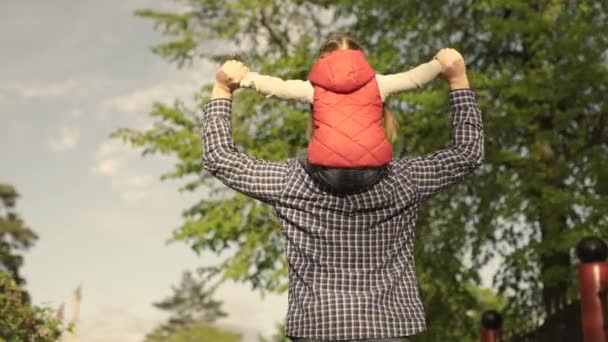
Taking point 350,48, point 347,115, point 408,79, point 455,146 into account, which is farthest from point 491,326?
point 347,115

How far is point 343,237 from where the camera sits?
2.55 meters

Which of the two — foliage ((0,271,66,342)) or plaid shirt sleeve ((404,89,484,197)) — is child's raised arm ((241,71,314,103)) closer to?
plaid shirt sleeve ((404,89,484,197))

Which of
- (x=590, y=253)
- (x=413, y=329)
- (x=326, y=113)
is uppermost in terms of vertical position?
(x=590, y=253)

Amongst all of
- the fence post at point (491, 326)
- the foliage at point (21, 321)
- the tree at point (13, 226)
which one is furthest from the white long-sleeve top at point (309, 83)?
the tree at point (13, 226)

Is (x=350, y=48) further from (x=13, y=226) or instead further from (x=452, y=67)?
(x=13, y=226)

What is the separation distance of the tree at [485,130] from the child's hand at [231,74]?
928cm

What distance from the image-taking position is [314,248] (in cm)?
256

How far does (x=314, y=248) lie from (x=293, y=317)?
0.21 meters

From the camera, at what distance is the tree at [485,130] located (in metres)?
12.2

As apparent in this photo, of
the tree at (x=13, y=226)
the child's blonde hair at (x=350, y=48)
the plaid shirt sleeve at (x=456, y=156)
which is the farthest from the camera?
the tree at (x=13, y=226)

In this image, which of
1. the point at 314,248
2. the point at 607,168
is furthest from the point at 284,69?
the point at 314,248

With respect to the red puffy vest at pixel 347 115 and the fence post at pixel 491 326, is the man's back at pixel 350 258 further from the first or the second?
the fence post at pixel 491 326

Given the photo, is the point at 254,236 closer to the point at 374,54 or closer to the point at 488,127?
the point at 374,54

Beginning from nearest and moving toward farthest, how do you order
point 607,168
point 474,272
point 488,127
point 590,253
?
point 590,253 → point 607,168 → point 488,127 → point 474,272
